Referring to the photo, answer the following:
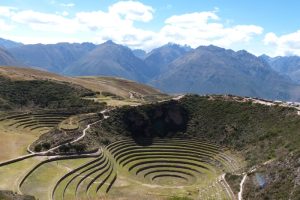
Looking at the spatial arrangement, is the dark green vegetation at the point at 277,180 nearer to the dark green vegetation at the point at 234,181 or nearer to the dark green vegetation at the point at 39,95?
the dark green vegetation at the point at 234,181

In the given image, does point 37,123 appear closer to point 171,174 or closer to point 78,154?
point 78,154

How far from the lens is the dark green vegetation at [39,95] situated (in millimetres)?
126188

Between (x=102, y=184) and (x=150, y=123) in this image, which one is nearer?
(x=102, y=184)

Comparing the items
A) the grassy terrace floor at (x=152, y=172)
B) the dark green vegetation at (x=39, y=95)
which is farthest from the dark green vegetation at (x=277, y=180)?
the dark green vegetation at (x=39, y=95)

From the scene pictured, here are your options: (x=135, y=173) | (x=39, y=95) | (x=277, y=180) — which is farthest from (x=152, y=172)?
(x=39, y=95)

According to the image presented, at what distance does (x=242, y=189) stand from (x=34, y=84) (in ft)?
320

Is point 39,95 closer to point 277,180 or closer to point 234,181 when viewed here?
point 234,181

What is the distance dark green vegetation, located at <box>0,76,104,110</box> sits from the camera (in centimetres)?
12619

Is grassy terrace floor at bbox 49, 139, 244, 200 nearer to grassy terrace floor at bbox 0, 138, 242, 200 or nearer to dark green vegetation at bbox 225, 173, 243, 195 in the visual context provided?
grassy terrace floor at bbox 0, 138, 242, 200

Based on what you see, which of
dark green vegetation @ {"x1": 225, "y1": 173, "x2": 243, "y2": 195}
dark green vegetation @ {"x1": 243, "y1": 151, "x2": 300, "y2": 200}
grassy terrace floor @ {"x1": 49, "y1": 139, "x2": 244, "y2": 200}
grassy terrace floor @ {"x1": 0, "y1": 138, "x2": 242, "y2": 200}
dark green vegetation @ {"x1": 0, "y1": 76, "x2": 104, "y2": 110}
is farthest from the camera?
dark green vegetation @ {"x1": 0, "y1": 76, "x2": 104, "y2": 110}

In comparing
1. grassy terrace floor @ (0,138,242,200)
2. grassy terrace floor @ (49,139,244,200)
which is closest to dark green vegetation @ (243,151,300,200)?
grassy terrace floor @ (0,138,242,200)

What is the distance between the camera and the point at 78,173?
230 ft

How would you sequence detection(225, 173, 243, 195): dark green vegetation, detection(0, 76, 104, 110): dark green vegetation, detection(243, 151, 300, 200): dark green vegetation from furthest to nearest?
1. detection(0, 76, 104, 110): dark green vegetation
2. detection(225, 173, 243, 195): dark green vegetation
3. detection(243, 151, 300, 200): dark green vegetation

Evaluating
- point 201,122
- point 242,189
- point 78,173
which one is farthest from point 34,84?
point 242,189
